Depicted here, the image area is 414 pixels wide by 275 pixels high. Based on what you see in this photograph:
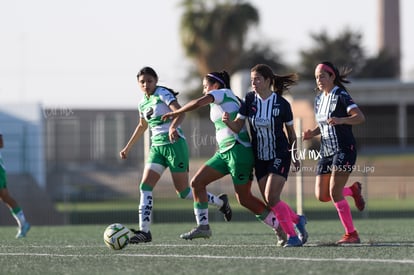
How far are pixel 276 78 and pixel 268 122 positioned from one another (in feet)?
2.07

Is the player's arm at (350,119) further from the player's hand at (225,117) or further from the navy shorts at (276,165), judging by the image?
the player's hand at (225,117)

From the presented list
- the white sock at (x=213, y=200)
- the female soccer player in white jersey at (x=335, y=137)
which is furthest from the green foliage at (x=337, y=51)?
the female soccer player in white jersey at (x=335, y=137)

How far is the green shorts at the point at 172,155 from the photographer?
466 inches

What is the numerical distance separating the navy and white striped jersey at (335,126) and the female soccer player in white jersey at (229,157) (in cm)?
85

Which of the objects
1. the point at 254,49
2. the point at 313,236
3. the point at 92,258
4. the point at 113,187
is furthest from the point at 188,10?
the point at 92,258

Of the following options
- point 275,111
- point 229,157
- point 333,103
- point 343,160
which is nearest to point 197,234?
point 229,157

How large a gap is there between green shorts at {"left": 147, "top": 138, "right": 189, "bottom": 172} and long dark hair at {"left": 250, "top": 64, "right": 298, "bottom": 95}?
1.23 metres

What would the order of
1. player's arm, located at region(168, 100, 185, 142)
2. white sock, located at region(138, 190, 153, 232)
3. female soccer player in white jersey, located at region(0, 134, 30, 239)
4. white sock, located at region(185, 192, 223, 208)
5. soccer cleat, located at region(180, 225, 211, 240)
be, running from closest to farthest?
player's arm, located at region(168, 100, 185, 142) → white sock, located at region(138, 190, 153, 232) → soccer cleat, located at region(180, 225, 211, 240) → white sock, located at region(185, 192, 223, 208) → female soccer player in white jersey, located at region(0, 134, 30, 239)

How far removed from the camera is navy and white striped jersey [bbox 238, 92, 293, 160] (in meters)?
11.1

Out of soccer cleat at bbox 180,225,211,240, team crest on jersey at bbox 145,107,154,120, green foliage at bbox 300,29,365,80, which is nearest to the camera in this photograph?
soccer cleat at bbox 180,225,211,240

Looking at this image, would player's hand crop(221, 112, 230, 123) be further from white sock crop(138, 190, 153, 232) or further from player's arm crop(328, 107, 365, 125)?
white sock crop(138, 190, 153, 232)

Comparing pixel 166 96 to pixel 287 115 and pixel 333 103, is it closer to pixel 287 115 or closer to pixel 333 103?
pixel 287 115

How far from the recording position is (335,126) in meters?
11.3

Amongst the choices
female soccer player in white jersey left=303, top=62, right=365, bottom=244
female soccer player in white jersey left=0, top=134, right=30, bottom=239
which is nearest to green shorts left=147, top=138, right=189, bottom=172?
female soccer player in white jersey left=303, top=62, right=365, bottom=244
